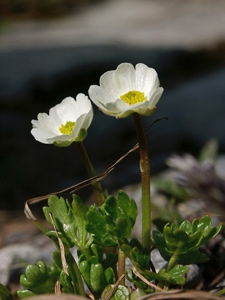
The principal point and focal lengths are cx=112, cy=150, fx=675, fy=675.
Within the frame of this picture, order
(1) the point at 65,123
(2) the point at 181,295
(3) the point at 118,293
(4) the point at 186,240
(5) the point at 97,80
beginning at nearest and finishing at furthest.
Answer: (2) the point at 181,295
(4) the point at 186,240
(3) the point at 118,293
(1) the point at 65,123
(5) the point at 97,80

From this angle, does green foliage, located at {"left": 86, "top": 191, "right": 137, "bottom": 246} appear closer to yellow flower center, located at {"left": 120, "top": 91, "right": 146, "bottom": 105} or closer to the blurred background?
yellow flower center, located at {"left": 120, "top": 91, "right": 146, "bottom": 105}

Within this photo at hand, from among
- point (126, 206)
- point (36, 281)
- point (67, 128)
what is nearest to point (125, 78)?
point (67, 128)

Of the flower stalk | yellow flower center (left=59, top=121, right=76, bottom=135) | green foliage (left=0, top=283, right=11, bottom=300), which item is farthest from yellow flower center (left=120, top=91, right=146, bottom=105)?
green foliage (left=0, top=283, right=11, bottom=300)

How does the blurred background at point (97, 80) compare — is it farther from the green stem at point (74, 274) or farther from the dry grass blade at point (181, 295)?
the dry grass blade at point (181, 295)

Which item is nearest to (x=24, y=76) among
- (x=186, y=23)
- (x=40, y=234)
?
(x=40, y=234)

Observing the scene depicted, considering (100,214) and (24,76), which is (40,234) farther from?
(24,76)

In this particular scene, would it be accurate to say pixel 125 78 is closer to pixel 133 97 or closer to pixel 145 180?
pixel 133 97
